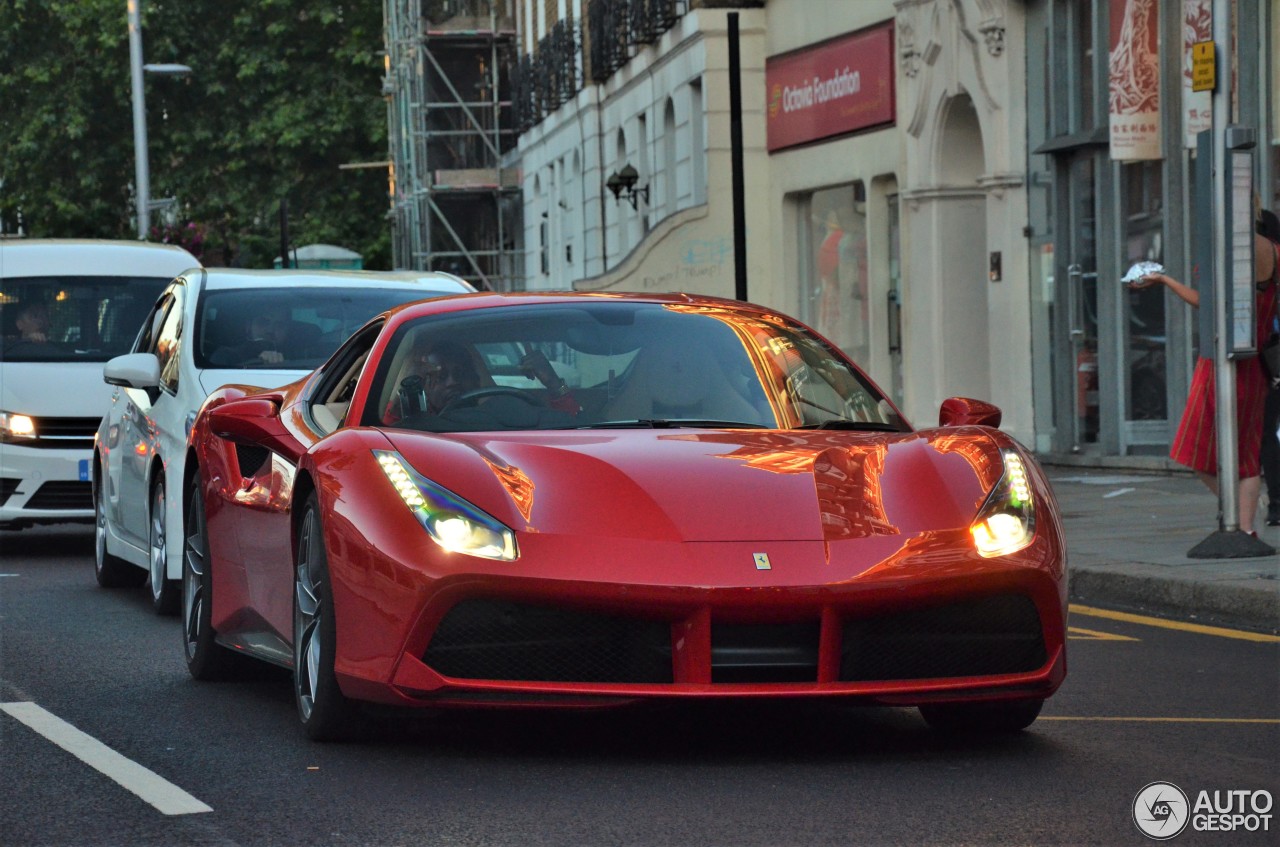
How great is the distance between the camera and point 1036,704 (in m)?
6.43

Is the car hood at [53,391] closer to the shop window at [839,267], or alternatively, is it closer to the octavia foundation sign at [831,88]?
the octavia foundation sign at [831,88]

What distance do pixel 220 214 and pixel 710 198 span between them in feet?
109

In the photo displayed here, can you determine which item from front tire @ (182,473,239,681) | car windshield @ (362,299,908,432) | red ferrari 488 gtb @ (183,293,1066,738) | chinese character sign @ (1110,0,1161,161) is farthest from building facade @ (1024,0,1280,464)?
Result: red ferrari 488 gtb @ (183,293,1066,738)

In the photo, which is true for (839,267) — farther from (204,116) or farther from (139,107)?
(204,116)

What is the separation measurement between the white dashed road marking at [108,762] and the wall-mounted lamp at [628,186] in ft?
86.8

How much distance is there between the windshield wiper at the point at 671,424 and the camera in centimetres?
670

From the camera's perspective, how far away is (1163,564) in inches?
448

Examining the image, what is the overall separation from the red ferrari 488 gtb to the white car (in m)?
3.50

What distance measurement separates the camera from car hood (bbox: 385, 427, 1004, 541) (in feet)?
19.4

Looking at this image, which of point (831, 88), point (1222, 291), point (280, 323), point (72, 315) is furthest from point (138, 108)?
point (1222, 291)

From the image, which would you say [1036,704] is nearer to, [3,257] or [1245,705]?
[1245,705]

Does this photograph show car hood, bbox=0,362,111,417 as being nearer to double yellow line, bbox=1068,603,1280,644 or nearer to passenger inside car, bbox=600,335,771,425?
double yellow line, bbox=1068,603,1280,644

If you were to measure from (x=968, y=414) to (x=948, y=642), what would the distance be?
123 cm

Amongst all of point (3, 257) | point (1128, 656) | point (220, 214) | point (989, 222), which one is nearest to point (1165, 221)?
point (989, 222)
